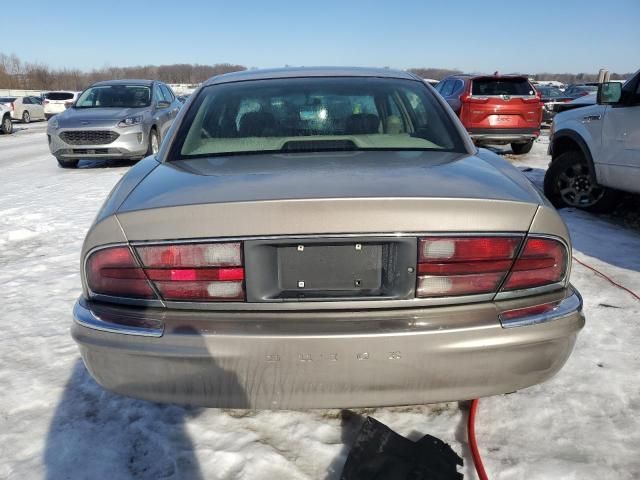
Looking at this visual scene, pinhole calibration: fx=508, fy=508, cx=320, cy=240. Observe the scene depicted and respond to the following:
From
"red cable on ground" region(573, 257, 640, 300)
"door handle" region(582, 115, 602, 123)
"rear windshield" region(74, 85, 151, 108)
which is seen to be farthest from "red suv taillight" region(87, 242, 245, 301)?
"rear windshield" region(74, 85, 151, 108)

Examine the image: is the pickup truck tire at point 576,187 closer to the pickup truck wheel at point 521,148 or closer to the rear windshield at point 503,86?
the rear windshield at point 503,86

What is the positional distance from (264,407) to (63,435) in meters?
0.98

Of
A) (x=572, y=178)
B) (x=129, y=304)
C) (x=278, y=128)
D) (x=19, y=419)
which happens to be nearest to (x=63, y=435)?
(x=19, y=419)

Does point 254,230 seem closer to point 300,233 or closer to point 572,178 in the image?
point 300,233

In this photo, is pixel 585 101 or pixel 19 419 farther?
pixel 585 101

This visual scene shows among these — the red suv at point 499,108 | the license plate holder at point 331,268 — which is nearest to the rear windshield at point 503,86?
the red suv at point 499,108

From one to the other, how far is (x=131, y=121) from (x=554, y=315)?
9102mm

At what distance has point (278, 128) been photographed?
8.38 ft

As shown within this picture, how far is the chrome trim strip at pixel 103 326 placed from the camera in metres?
1.68

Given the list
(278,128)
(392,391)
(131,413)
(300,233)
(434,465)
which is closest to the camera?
(300,233)

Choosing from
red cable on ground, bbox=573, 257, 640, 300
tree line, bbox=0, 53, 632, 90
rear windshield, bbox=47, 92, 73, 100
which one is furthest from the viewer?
tree line, bbox=0, 53, 632, 90

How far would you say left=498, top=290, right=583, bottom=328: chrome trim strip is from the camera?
1.70 m

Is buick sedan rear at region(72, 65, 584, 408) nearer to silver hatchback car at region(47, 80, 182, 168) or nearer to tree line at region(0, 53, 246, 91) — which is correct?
silver hatchback car at region(47, 80, 182, 168)

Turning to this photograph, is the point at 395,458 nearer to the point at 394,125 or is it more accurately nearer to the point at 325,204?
the point at 325,204
